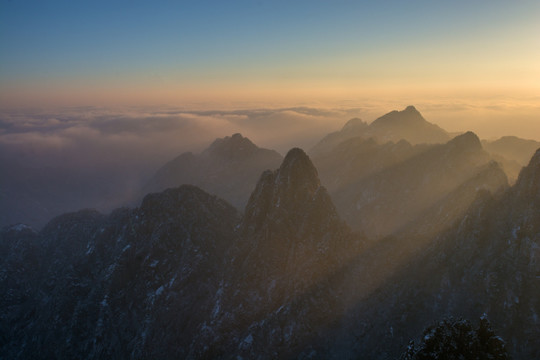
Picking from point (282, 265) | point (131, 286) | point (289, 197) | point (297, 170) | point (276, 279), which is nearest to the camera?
point (276, 279)

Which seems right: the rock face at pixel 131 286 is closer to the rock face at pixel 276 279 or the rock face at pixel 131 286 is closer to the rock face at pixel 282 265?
the rock face at pixel 276 279

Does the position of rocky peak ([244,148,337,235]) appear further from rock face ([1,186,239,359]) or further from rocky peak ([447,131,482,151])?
rocky peak ([447,131,482,151])

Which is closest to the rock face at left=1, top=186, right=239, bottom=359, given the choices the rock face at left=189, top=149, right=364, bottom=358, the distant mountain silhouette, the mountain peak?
the rock face at left=189, top=149, right=364, bottom=358

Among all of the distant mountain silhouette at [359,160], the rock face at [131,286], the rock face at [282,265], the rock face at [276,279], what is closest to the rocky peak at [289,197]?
the rock face at [282,265]

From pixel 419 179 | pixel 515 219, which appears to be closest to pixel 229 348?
pixel 515 219

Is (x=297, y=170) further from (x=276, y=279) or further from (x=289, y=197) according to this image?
(x=276, y=279)

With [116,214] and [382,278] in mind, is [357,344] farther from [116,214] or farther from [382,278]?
[116,214]

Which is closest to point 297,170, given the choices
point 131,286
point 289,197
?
point 289,197

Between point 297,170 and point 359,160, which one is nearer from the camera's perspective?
point 297,170

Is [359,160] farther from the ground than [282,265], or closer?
farther from the ground

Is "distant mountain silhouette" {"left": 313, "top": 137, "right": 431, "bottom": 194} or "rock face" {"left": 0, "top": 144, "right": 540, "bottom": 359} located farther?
"distant mountain silhouette" {"left": 313, "top": 137, "right": 431, "bottom": 194}

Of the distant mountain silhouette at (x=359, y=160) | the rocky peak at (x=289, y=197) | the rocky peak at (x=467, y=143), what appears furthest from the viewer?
the distant mountain silhouette at (x=359, y=160)
